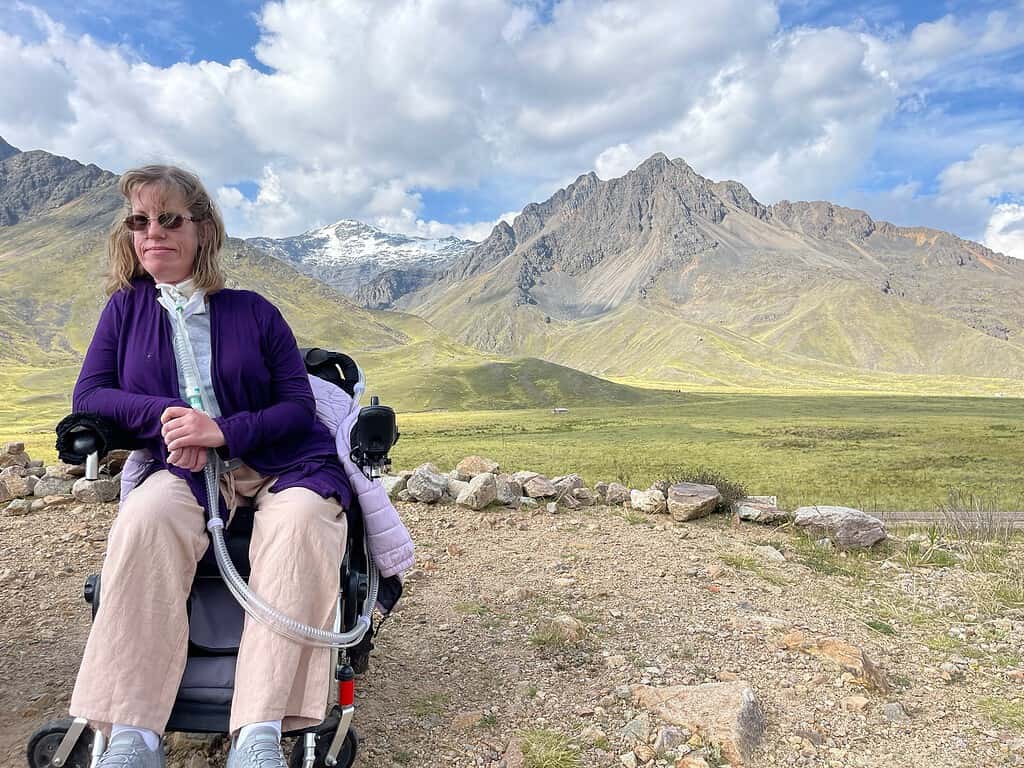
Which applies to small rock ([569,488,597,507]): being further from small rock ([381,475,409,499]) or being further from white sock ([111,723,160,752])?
white sock ([111,723,160,752])

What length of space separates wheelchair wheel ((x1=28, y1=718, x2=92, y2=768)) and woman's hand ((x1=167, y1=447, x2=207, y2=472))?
3.62ft

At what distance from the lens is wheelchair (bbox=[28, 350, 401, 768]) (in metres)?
2.57

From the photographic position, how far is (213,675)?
263 cm

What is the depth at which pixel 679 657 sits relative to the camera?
448 cm

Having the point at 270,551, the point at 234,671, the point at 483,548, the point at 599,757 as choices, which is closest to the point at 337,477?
the point at 270,551

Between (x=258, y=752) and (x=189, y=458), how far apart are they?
1.19m

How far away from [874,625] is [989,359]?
240 metres

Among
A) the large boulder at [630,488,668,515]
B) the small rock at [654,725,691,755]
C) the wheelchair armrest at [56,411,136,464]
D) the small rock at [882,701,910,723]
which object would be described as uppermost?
the wheelchair armrest at [56,411,136,464]

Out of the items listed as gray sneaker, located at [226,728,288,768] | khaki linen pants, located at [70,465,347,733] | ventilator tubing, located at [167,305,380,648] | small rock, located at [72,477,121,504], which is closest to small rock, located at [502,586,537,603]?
ventilator tubing, located at [167,305,380,648]

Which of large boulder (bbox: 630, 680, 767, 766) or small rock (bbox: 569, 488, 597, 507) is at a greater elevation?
small rock (bbox: 569, 488, 597, 507)

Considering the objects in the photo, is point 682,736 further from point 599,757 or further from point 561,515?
point 561,515

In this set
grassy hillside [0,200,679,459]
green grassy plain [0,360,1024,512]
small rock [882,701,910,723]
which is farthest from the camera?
grassy hillside [0,200,679,459]

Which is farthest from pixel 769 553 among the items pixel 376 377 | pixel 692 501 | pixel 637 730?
pixel 376 377

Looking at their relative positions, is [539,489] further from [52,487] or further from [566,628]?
[52,487]
